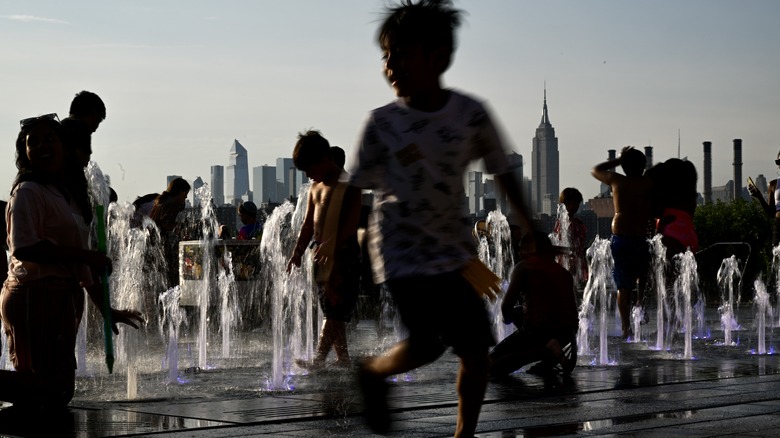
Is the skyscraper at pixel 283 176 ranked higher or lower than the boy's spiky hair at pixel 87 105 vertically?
higher

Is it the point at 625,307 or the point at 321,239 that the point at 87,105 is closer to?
the point at 321,239

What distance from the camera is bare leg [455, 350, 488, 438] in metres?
4.98

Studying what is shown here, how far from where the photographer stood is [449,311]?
4922 millimetres

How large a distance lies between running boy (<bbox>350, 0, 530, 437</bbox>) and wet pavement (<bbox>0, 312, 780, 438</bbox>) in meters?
0.35

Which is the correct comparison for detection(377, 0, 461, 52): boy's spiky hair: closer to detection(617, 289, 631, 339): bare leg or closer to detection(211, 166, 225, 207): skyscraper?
detection(617, 289, 631, 339): bare leg

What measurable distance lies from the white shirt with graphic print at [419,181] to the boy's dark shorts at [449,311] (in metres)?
0.04

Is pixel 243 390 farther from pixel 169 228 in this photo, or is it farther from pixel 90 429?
pixel 169 228

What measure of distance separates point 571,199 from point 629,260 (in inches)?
109

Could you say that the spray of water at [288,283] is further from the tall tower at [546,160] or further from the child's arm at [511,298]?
the tall tower at [546,160]

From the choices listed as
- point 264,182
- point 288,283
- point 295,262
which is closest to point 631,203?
point 288,283

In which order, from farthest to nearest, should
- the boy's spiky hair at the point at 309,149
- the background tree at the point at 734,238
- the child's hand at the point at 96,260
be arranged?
1. the background tree at the point at 734,238
2. the boy's spiky hair at the point at 309,149
3. the child's hand at the point at 96,260

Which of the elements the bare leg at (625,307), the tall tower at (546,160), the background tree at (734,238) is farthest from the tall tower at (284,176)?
the tall tower at (546,160)

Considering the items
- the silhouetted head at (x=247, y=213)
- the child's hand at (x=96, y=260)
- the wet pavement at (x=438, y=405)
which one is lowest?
the wet pavement at (x=438, y=405)

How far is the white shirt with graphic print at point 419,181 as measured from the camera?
5008 mm
